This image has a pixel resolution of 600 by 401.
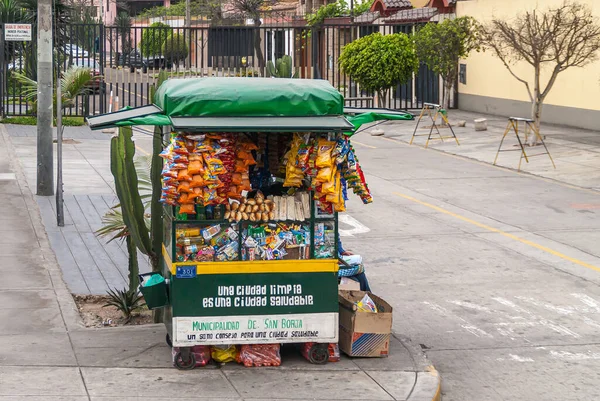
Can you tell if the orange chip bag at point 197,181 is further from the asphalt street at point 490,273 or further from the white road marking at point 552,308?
the white road marking at point 552,308

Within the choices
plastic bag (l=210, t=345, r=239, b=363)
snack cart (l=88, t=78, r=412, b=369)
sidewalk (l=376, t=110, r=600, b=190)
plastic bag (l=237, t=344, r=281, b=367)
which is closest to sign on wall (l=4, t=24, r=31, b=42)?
sidewalk (l=376, t=110, r=600, b=190)

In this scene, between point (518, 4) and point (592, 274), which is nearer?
point (592, 274)

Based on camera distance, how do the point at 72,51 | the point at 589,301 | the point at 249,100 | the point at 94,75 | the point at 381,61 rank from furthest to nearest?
the point at 72,51, the point at 381,61, the point at 94,75, the point at 589,301, the point at 249,100

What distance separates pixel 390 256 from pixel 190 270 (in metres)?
5.77

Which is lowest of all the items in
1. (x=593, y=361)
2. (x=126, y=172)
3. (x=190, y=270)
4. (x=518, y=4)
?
(x=593, y=361)

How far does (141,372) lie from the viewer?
26.7 feet

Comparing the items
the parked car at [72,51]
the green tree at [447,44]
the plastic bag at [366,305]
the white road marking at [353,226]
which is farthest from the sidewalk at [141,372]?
the green tree at [447,44]

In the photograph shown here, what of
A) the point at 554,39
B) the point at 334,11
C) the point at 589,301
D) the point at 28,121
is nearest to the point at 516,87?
the point at 554,39

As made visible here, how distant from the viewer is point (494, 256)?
533 inches

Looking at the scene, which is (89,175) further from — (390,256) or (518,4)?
(518,4)

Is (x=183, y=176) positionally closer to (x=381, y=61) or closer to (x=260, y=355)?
(x=260, y=355)

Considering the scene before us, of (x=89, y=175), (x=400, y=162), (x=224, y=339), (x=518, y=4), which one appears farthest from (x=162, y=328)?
(x=518, y=4)

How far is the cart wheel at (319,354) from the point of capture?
27.7 feet

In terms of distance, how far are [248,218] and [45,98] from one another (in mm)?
10158
